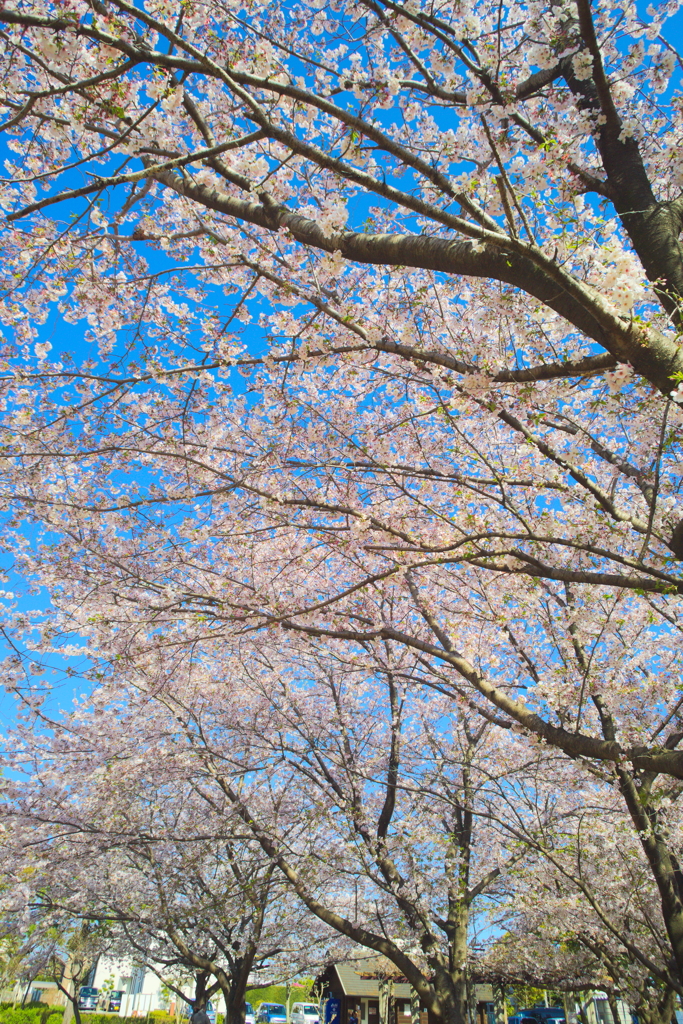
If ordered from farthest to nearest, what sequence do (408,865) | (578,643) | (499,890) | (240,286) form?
(499,890) → (408,865) → (578,643) → (240,286)

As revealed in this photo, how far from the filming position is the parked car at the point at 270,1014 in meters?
26.5

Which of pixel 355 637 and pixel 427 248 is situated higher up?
pixel 427 248

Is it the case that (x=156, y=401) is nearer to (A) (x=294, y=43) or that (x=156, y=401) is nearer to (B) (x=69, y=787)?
(A) (x=294, y=43)

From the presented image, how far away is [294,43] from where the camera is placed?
4746 mm

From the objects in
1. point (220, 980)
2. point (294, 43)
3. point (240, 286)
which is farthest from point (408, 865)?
point (294, 43)

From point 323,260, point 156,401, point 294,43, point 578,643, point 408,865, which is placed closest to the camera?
point 323,260

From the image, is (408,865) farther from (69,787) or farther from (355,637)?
(69,787)

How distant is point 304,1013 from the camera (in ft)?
97.3

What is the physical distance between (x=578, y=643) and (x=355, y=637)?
2636 millimetres

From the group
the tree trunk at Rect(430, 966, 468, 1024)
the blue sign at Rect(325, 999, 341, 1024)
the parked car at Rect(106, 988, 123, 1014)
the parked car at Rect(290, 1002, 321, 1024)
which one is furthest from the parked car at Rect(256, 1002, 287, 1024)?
the tree trunk at Rect(430, 966, 468, 1024)

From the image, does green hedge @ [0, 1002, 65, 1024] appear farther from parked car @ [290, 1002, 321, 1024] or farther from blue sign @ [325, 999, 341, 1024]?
blue sign @ [325, 999, 341, 1024]

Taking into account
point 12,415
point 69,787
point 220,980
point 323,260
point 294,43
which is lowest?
point 220,980

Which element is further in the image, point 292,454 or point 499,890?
point 499,890

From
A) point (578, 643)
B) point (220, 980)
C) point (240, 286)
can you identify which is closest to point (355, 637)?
point (578, 643)
